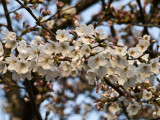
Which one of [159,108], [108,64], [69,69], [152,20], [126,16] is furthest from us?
[152,20]

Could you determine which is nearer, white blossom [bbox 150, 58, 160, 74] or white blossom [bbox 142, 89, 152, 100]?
white blossom [bbox 150, 58, 160, 74]

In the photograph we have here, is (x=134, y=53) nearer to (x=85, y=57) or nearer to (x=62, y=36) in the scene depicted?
(x=85, y=57)

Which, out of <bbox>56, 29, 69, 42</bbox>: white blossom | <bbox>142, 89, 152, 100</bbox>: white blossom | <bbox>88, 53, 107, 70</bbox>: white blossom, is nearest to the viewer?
<bbox>88, 53, 107, 70</bbox>: white blossom

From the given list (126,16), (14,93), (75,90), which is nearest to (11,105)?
(14,93)

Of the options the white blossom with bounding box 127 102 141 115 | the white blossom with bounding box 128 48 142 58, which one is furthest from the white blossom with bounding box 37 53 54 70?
the white blossom with bounding box 127 102 141 115

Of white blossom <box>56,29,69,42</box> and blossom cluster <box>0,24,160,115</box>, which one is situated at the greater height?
white blossom <box>56,29,69,42</box>

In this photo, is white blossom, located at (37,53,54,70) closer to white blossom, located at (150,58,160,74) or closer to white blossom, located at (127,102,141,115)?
white blossom, located at (150,58,160,74)

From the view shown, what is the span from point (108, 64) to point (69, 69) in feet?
1.17

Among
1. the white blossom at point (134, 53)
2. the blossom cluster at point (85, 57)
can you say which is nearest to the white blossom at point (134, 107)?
the blossom cluster at point (85, 57)

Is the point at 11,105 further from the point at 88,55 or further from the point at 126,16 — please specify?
the point at 88,55

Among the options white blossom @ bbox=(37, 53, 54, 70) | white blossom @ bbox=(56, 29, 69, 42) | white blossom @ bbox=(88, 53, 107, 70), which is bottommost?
white blossom @ bbox=(88, 53, 107, 70)

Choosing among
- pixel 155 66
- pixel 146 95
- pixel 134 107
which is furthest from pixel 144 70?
pixel 134 107

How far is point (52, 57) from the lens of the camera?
1804 mm

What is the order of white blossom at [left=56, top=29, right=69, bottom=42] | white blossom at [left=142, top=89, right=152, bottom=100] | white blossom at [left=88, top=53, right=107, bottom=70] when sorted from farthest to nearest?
white blossom at [left=142, top=89, right=152, bottom=100] → white blossom at [left=56, top=29, right=69, bottom=42] → white blossom at [left=88, top=53, right=107, bottom=70]
